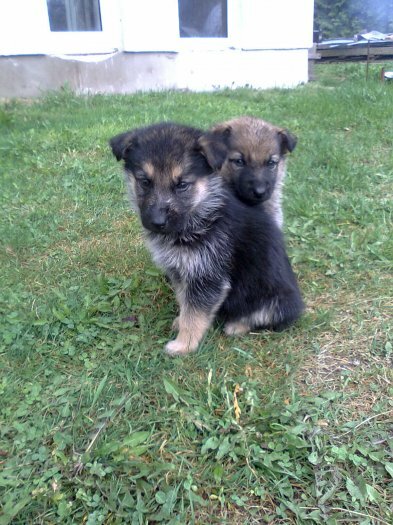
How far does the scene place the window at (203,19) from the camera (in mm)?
11023

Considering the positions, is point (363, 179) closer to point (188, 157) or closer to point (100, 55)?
point (188, 157)

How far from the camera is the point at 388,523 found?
197 centimetres

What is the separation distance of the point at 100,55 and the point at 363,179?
688 centimetres

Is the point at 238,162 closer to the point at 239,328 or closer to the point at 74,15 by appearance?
the point at 239,328

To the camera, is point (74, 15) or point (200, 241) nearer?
point (200, 241)

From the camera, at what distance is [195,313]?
2924 millimetres

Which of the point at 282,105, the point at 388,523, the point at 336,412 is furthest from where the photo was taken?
the point at 282,105

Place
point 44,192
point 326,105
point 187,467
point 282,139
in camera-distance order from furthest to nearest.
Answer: point 326,105, point 44,192, point 282,139, point 187,467

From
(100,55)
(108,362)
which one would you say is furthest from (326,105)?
(108,362)

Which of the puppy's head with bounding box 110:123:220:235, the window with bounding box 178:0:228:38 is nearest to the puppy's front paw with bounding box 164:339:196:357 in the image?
the puppy's head with bounding box 110:123:220:235

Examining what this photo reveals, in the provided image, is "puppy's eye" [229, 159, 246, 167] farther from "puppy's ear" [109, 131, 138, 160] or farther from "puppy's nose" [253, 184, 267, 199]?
"puppy's ear" [109, 131, 138, 160]

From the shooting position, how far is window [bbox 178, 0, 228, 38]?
1102cm

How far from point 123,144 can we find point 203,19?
31.4ft

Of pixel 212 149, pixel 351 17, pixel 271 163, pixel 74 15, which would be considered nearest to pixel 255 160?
pixel 271 163
